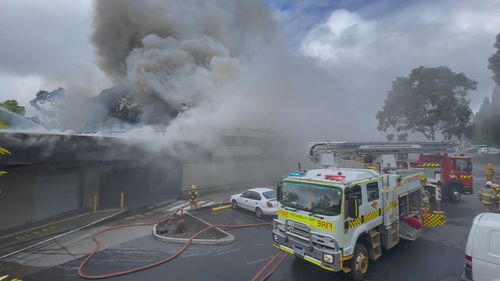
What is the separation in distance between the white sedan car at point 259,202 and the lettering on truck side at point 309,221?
4.91 m

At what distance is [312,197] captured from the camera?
675 cm

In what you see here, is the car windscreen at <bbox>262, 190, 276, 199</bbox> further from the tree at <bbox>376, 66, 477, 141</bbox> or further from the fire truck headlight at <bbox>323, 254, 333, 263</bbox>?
the tree at <bbox>376, 66, 477, 141</bbox>

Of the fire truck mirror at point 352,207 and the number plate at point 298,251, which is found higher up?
the fire truck mirror at point 352,207

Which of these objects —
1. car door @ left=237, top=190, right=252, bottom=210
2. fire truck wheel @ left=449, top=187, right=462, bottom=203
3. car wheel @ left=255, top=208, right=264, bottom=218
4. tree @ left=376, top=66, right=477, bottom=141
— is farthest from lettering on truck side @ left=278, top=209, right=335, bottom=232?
tree @ left=376, top=66, right=477, bottom=141

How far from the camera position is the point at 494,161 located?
40812mm

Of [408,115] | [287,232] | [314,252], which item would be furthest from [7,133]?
[408,115]

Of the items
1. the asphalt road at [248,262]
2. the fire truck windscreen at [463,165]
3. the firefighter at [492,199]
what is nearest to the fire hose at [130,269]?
the asphalt road at [248,262]

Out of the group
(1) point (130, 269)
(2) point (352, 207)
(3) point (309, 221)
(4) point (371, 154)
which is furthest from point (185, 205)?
(2) point (352, 207)

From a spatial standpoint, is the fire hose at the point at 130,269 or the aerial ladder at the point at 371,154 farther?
the aerial ladder at the point at 371,154

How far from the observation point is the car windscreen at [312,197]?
6277 mm

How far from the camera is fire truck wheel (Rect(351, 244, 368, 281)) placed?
6.36 m

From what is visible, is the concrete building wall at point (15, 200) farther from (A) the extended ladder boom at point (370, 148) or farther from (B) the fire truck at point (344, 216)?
(A) the extended ladder boom at point (370, 148)

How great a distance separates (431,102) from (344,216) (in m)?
29.5

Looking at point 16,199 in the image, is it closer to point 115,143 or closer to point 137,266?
point 115,143
